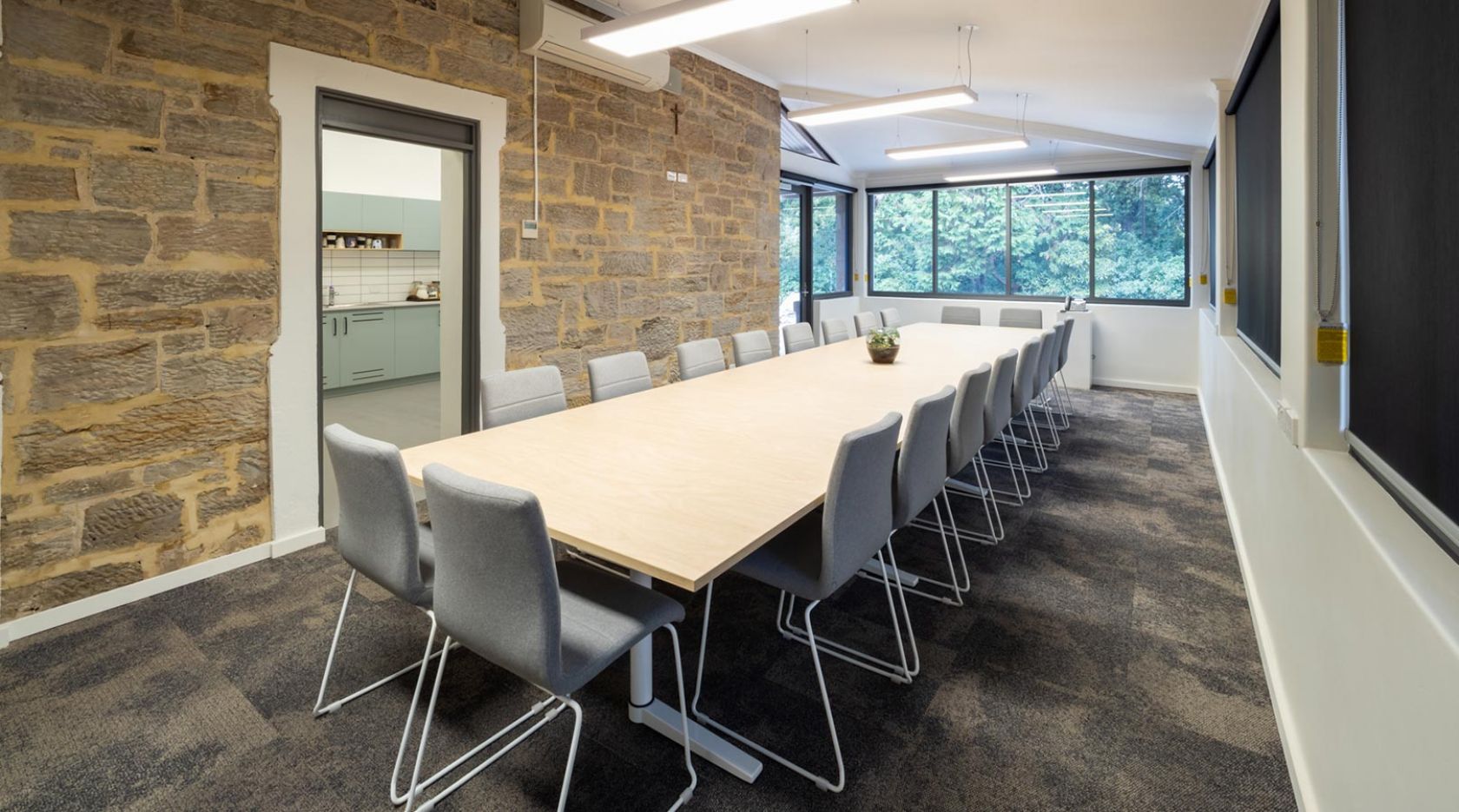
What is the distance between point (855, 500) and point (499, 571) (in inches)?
36.6

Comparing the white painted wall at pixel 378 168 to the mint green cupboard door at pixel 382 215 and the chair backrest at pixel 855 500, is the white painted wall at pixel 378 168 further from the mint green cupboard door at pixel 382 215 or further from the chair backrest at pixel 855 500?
the chair backrest at pixel 855 500

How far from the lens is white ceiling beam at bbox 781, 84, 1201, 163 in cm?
624

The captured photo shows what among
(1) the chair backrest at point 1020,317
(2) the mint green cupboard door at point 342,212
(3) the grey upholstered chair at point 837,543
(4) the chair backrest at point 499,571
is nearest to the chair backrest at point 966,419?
(3) the grey upholstered chair at point 837,543

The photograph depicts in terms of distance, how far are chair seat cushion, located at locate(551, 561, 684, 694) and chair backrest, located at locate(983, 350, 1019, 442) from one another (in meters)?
1.90

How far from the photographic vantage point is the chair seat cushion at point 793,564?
6.40ft

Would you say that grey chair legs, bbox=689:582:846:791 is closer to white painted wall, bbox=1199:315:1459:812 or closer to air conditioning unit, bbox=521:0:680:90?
white painted wall, bbox=1199:315:1459:812

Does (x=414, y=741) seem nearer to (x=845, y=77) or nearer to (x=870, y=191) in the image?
(x=845, y=77)

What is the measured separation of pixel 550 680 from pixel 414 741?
84cm

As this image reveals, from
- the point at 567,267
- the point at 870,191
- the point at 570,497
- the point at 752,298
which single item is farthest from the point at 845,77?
the point at 570,497

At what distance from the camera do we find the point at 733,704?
7.12 feet

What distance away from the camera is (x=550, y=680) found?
146cm

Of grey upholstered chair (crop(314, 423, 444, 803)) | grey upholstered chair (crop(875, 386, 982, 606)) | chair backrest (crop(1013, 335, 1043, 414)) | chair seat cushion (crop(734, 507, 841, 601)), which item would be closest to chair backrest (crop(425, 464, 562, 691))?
grey upholstered chair (crop(314, 423, 444, 803))

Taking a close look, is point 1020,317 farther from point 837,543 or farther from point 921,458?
point 837,543

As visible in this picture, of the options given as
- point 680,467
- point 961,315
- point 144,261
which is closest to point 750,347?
point 680,467
